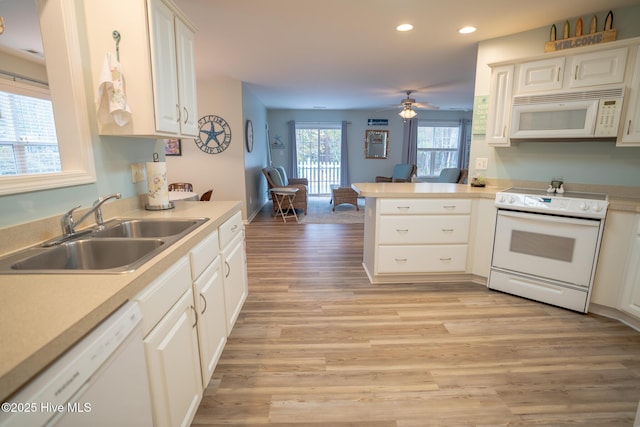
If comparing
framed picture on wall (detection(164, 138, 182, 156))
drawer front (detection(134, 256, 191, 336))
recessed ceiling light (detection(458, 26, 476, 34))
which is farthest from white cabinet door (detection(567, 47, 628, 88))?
framed picture on wall (detection(164, 138, 182, 156))

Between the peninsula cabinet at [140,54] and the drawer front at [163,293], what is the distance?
2.79 feet

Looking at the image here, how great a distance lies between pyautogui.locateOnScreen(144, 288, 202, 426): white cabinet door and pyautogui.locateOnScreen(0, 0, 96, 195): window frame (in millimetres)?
819

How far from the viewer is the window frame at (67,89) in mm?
1402

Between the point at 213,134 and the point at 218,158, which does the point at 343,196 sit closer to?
the point at 218,158

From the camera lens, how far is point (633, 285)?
2.14m

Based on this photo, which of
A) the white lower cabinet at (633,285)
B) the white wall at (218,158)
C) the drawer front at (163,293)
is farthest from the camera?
the white wall at (218,158)

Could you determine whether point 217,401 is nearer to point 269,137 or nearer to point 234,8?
point 234,8

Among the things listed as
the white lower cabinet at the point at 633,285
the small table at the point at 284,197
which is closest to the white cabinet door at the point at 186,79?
the white lower cabinet at the point at 633,285

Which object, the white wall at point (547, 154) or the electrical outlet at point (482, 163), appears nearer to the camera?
the white wall at point (547, 154)

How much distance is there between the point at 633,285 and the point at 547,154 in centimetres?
131

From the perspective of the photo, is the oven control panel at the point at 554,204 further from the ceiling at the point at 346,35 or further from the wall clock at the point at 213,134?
the wall clock at the point at 213,134

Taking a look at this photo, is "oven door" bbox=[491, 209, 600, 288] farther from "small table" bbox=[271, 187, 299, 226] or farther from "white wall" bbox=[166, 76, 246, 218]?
"white wall" bbox=[166, 76, 246, 218]

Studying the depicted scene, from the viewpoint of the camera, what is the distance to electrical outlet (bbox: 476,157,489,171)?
321cm

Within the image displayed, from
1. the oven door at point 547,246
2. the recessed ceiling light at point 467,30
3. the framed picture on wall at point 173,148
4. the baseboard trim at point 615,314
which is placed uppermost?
the recessed ceiling light at point 467,30
